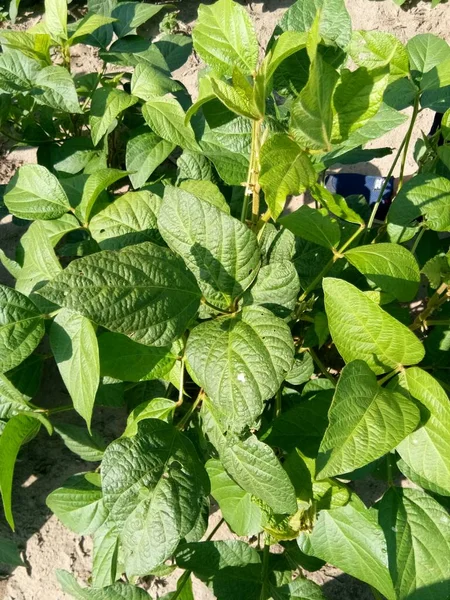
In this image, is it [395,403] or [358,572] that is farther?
[358,572]

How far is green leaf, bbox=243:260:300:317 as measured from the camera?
0.84 meters

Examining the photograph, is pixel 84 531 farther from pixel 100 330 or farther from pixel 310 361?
pixel 310 361

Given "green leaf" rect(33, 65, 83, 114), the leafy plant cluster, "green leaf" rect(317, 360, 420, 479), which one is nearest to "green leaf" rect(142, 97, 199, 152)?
the leafy plant cluster

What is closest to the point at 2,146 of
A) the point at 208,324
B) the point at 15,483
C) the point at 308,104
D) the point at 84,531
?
the point at 15,483

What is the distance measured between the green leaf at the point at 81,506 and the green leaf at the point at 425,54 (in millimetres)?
1113

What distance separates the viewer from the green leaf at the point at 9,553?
1.46 meters

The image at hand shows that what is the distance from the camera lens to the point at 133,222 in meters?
1.03

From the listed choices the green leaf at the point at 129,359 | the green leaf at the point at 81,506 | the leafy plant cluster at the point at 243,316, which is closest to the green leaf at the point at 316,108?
the leafy plant cluster at the point at 243,316

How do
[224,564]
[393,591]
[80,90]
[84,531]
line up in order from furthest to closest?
1. [80,90]
2. [84,531]
3. [224,564]
4. [393,591]

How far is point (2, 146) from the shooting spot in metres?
2.18

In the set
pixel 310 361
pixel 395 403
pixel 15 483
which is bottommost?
pixel 15 483

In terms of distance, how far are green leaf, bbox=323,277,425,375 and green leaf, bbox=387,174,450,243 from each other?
287 mm

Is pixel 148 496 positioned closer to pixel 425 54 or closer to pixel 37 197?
pixel 37 197

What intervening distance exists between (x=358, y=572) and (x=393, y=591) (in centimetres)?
7
